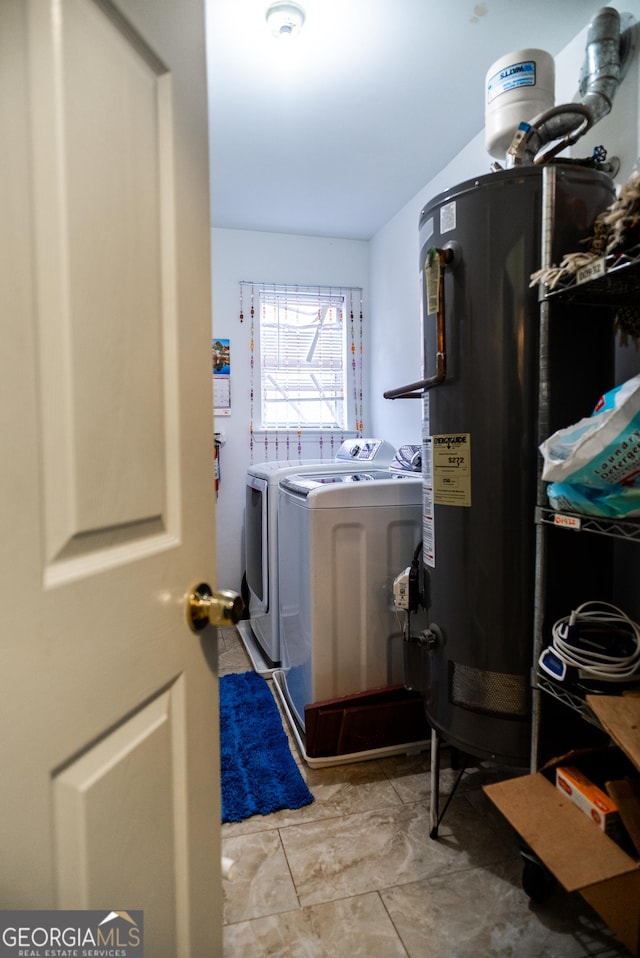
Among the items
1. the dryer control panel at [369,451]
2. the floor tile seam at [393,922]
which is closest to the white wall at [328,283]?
the dryer control panel at [369,451]

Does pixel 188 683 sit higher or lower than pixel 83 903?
higher

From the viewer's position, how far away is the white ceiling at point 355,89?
158 centimetres

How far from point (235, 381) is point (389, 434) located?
1070mm

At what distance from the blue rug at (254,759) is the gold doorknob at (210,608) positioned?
1.23m

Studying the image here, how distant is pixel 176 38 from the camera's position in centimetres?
63

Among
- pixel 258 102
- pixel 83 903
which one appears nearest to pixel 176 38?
pixel 83 903

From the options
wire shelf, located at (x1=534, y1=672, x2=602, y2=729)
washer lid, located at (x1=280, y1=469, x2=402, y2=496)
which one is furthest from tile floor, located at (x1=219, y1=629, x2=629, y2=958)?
washer lid, located at (x1=280, y1=469, x2=402, y2=496)

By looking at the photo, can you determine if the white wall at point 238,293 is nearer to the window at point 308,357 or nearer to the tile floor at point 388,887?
the window at point 308,357

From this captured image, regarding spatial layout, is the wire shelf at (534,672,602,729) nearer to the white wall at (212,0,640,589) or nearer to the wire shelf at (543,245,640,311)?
the wire shelf at (543,245,640,311)

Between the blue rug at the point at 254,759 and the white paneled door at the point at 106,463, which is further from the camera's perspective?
the blue rug at the point at 254,759

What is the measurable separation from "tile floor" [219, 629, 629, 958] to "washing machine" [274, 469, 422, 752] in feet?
1.19

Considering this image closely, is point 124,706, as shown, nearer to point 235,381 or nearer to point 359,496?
point 359,496

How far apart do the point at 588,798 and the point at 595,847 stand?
0.09 meters

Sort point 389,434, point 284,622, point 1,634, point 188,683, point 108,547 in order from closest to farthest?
point 1,634, point 108,547, point 188,683, point 284,622, point 389,434
